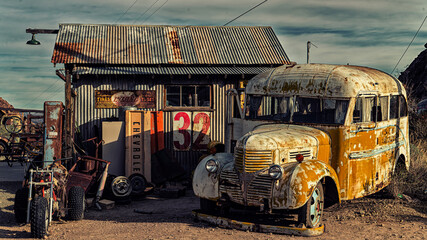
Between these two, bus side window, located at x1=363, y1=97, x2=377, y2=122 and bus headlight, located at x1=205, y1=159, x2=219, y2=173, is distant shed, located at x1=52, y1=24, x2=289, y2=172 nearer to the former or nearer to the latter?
bus side window, located at x1=363, y1=97, x2=377, y2=122

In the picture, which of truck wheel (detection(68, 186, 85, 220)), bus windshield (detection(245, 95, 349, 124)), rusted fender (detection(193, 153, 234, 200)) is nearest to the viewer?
rusted fender (detection(193, 153, 234, 200))

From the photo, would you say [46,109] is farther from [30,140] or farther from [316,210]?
[30,140]

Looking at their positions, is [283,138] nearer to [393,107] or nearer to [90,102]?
[393,107]

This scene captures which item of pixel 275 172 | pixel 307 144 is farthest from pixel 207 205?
pixel 307 144

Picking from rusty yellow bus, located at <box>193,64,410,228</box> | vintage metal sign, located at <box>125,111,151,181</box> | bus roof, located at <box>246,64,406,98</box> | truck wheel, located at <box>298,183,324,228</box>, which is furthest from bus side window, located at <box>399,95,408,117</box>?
vintage metal sign, located at <box>125,111,151,181</box>

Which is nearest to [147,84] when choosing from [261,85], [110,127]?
[110,127]

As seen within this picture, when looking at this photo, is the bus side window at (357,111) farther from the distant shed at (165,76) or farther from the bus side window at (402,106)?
the distant shed at (165,76)

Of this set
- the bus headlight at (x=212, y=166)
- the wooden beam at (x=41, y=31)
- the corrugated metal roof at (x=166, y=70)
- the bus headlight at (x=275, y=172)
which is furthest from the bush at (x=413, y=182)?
the wooden beam at (x=41, y=31)

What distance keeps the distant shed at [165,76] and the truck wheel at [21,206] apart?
207 inches

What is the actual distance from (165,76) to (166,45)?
180cm

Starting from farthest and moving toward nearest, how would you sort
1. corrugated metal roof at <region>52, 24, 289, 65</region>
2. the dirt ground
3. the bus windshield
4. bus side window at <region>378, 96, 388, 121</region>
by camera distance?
corrugated metal roof at <region>52, 24, 289, 65</region> → bus side window at <region>378, 96, 388, 121</region> → the bus windshield → the dirt ground

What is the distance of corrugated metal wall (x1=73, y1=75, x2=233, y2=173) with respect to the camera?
1427cm

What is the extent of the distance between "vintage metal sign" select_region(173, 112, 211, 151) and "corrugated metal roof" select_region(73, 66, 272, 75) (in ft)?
4.38

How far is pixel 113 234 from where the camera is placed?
25.4 feet
